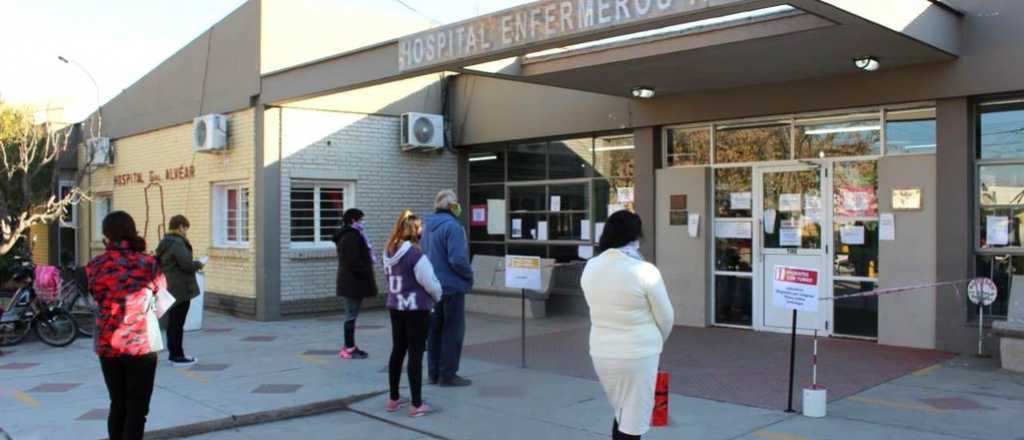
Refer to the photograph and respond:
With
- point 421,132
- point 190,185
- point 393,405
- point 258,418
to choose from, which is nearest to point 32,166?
point 190,185

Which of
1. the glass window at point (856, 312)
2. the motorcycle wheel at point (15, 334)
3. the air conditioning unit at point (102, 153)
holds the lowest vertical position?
the motorcycle wheel at point (15, 334)

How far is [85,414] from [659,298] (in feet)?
17.4

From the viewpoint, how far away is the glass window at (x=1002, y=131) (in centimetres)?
934

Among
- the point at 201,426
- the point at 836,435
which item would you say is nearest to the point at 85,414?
the point at 201,426

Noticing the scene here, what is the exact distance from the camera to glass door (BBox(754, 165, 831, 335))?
10.8 m

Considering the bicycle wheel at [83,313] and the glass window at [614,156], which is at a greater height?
the glass window at [614,156]

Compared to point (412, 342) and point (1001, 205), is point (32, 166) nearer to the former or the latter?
point (412, 342)

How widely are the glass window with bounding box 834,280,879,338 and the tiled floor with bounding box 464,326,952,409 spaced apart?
0.20m

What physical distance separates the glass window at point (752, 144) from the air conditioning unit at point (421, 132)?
17.5 feet

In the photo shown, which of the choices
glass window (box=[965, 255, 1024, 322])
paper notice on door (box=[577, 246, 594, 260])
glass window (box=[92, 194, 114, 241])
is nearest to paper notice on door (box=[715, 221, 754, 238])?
paper notice on door (box=[577, 246, 594, 260])

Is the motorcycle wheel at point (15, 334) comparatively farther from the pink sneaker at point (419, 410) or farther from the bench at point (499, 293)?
the pink sneaker at point (419, 410)

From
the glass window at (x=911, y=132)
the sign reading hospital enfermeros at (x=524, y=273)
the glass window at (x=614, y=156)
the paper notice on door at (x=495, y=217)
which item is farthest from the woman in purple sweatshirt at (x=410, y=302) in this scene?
the paper notice on door at (x=495, y=217)

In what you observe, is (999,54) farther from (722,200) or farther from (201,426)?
(201,426)

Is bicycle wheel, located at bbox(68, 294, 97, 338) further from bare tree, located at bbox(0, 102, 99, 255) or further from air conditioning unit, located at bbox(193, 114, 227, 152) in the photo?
bare tree, located at bbox(0, 102, 99, 255)
